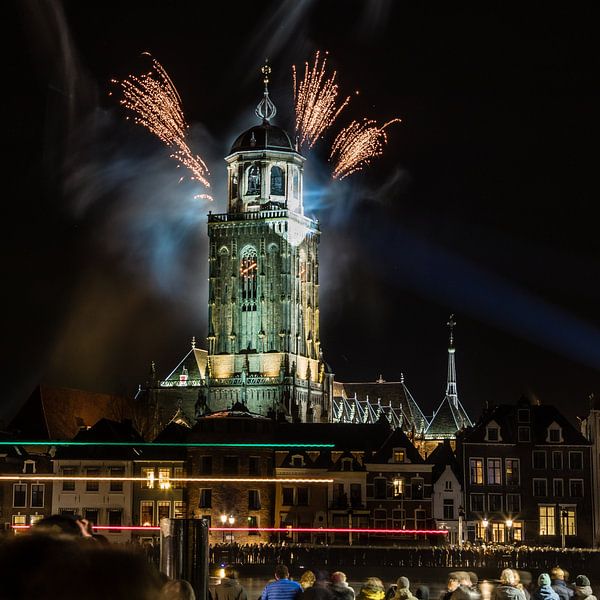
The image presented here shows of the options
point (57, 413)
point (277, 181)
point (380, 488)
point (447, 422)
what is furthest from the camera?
point (447, 422)

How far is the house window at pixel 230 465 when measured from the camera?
7262 cm

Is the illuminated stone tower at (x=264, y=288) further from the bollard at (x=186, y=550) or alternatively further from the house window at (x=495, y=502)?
the bollard at (x=186, y=550)

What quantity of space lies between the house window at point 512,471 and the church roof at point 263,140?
4047 cm

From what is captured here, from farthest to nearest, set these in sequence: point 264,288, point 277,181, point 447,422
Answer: point 447,422 → point 277,181 → point 264,288

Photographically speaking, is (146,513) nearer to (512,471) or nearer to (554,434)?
(512,471)

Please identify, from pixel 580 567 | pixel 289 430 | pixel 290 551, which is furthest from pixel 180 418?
pixel 580 567

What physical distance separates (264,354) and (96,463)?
29353 mm

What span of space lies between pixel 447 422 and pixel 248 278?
21.4 metres

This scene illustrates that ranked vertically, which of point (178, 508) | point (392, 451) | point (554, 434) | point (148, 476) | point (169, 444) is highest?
point (554, 434)

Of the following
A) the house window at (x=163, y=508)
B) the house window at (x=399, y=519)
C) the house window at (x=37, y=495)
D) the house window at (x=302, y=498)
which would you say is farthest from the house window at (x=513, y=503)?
the house window at (x=37, y=495)

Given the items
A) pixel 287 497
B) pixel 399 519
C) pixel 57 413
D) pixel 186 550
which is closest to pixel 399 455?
pixel 399 519

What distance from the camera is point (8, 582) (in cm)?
250

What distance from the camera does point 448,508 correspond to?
235 feet

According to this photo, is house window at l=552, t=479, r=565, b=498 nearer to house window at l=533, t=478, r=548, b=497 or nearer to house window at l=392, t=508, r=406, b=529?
house window at l=533, t=478, r=548, b=497
